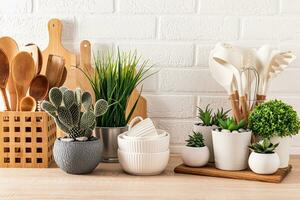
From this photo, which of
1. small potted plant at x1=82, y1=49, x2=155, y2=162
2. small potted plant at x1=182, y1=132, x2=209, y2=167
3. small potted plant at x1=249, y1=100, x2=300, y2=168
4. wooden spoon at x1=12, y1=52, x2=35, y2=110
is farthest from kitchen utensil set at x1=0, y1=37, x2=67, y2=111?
small potted plant at x1=249, y1=100, x2=300, y2=168

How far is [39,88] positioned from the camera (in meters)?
1.60

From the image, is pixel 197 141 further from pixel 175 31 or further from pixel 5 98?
pixel 5 98

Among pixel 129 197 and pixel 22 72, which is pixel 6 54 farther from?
pixel 129 197

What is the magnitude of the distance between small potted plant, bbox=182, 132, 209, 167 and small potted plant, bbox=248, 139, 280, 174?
14 centimetres

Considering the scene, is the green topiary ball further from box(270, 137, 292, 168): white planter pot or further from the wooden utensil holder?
the wooden utensil holder

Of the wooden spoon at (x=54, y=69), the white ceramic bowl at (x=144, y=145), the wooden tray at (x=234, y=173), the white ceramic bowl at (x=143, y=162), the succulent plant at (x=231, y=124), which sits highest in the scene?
the wooden spoon at (x=54, y=69)

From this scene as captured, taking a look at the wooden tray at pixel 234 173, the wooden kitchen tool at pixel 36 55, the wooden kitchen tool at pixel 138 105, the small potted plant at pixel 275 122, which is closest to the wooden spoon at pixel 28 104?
the wooden kitchen tool at pixel 36 55

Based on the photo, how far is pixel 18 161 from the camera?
1.58 meters

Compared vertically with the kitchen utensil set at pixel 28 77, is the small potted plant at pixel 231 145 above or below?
below

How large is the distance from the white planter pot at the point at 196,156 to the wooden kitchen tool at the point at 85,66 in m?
0.44

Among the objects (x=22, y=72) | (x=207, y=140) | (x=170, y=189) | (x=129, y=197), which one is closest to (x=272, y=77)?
(x=207, y=140)

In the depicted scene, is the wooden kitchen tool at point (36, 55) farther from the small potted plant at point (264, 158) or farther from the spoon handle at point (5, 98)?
the small potted plant at point (264, 158)

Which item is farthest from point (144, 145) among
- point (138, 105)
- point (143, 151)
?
point (138, 105)

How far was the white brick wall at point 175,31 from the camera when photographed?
5.86 ft
